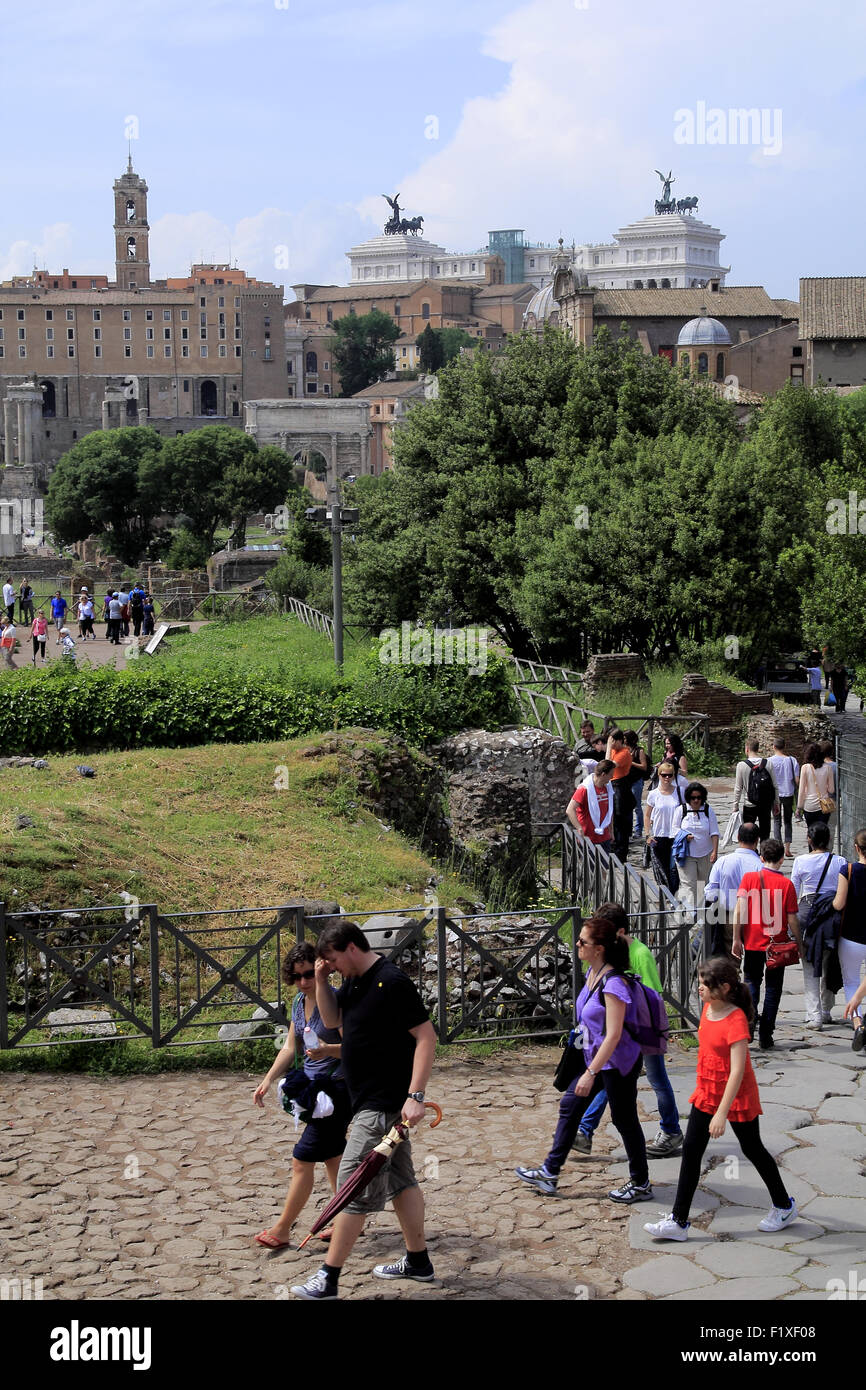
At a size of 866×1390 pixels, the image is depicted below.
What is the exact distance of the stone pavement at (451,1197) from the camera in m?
5.57

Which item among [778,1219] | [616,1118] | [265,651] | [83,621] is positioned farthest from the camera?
[83,621]

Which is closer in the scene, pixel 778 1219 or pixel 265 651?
pixel 778 1219

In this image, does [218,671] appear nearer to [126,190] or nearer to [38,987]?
[38,987]

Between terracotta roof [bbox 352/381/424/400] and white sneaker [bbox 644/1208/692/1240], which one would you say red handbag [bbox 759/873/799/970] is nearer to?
white sneaker [bbox 644/1208/692/1240]

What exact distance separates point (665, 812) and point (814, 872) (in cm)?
237

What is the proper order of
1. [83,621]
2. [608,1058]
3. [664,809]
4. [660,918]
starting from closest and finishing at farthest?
[608,1058]
[660,918]
[664,809]
[83,621]

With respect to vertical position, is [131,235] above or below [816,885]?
above

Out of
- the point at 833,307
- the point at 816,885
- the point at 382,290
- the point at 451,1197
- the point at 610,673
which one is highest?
the point at 382,290

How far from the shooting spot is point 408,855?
11516 millimetres

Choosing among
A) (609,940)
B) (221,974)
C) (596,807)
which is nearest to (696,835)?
(596,807)

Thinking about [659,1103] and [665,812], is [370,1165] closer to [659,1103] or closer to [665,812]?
[659,1103]

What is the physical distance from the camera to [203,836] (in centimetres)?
1127

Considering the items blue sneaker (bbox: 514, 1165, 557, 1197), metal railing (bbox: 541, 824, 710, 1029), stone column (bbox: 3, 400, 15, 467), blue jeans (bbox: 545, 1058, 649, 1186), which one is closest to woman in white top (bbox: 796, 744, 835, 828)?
metal railing (bbox: 541, 824, 710, 1029)

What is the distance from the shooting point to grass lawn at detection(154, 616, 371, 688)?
1688 centimetres
